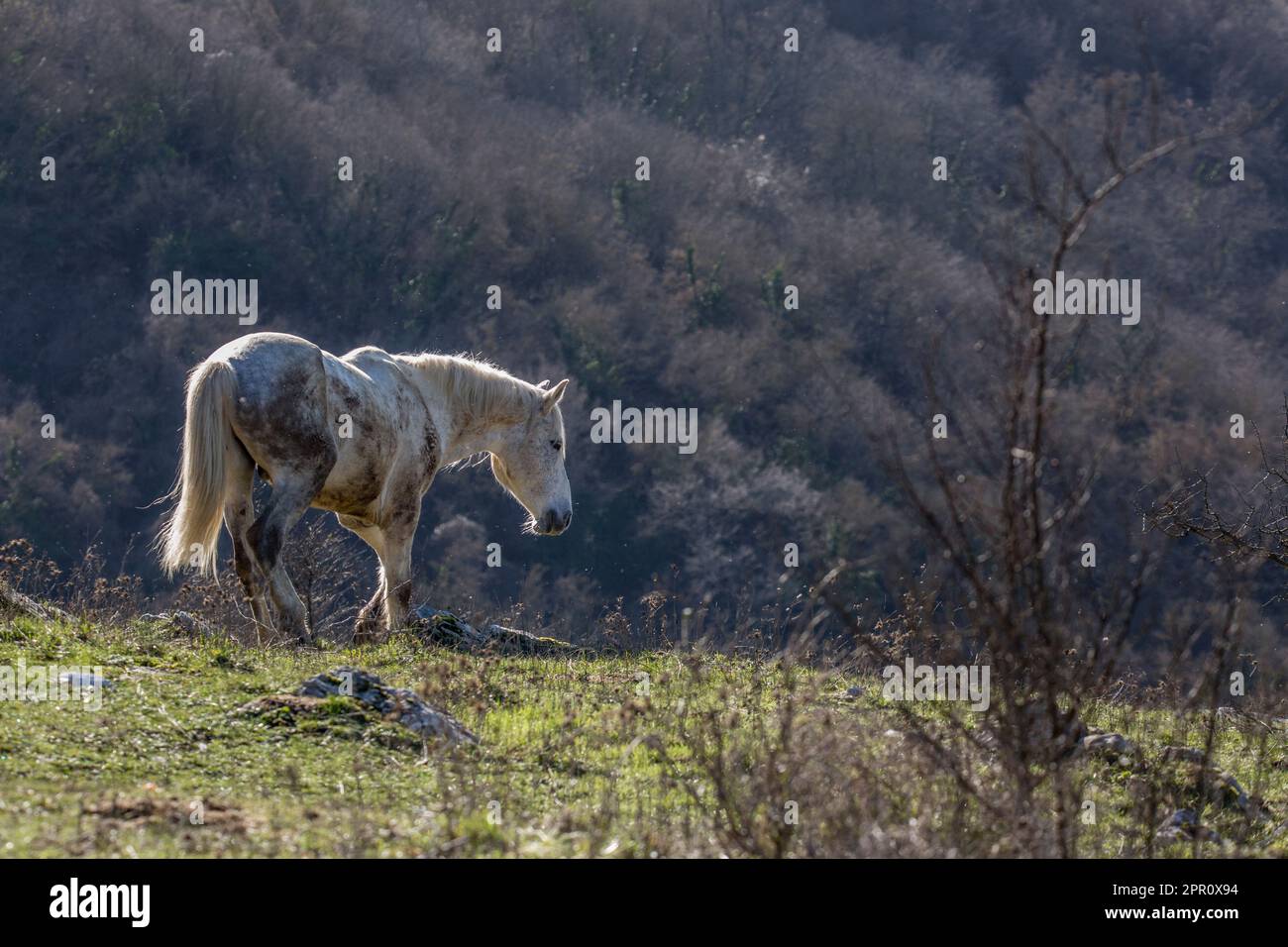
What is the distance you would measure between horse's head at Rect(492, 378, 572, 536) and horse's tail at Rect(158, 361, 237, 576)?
10.4 ft

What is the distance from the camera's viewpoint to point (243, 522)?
32.8 feet

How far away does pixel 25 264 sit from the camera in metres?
39.7

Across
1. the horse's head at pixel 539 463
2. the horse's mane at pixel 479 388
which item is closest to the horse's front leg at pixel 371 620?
the horse's mane at pixel 479 388

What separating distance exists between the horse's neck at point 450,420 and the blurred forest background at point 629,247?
42.5 feet

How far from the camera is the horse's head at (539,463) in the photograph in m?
12.5

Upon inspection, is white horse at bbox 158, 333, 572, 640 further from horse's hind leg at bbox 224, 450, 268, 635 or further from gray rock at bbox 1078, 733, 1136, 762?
gray rock at bbox 1078, 733, 1136, 762

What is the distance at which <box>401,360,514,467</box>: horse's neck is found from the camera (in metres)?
11.7

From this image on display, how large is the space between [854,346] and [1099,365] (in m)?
6.75

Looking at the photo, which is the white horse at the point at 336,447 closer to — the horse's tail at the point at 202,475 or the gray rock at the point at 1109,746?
the horse's tail at the point at 202,475

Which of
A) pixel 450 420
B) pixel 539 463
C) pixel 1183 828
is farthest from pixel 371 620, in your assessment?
pixel 1183 828

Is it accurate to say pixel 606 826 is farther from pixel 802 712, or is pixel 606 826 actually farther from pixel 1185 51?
pixel 1185 51

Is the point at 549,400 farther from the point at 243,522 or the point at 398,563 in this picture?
the point at 243,522

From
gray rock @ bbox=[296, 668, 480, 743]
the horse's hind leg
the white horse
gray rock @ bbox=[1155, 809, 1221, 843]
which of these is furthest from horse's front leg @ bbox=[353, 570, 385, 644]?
gray rock @ bbox=[1155, 809, 1221, 843]
